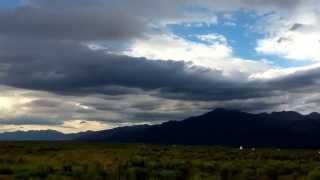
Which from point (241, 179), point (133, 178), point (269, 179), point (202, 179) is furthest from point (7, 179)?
point (269, 179)

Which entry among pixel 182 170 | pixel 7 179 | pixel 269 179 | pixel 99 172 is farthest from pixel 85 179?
pixel 269 179

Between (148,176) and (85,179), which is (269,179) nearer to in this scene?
(148,176)

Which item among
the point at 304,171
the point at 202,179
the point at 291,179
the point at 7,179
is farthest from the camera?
the point at 304,171

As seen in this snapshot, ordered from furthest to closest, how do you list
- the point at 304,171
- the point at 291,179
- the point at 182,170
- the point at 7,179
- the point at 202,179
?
the point at 304,171
the point at 182,170
the point at 291,179
the point at 7,179
the point at 202,179

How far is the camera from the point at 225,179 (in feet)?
119

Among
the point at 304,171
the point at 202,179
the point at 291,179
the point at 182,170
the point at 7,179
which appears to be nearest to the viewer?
the point at 202,179

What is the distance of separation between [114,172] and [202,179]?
6.50 metres

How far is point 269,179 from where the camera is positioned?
37844mm

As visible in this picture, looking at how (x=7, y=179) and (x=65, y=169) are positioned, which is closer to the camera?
(x=7, y=179)

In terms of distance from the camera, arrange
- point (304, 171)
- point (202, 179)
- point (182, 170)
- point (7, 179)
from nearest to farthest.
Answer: point (202, 179) < point (7, 179) < point (182, 170) < point (304, 171)

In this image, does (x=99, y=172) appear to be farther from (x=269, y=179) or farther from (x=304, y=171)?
(x=304, y=171)

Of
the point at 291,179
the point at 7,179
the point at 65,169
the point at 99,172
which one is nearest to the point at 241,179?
the point at 291,179

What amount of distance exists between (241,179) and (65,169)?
1159 cm

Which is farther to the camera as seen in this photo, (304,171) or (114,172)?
(304,171)
